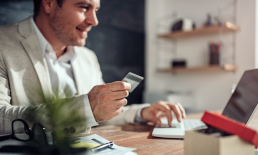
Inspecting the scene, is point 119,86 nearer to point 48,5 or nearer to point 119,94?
point 119,94

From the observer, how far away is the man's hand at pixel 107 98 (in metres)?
0.66

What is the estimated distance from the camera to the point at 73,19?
3.73 ft

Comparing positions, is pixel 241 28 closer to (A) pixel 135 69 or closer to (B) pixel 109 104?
(A) pixel 135 69

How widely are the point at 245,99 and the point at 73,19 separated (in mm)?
945

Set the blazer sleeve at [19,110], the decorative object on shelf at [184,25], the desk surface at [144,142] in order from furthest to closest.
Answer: the decorative object on shelf at [184,25] → the desk surface at [144,142] → the blazer sleeve at [19,110]

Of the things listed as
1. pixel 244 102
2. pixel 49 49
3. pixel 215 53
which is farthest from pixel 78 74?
pixel 215 53

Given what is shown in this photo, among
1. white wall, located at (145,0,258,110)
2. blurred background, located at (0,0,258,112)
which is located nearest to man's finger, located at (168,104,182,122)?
blurred background, located at (0,0,258,112)

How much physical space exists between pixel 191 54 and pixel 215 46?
0.44 meters

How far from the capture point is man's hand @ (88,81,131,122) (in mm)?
664

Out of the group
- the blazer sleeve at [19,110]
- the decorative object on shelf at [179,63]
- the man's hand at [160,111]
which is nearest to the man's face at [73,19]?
the blazer sleeve at [19,110]

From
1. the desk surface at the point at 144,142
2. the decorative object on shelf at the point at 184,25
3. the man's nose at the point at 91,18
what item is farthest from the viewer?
the decorative object on shelf at the point at 184,25

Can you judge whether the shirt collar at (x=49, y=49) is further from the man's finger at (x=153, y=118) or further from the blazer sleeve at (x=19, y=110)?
the man's finger at (x=153, y=118)

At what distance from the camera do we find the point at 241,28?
7.04 ft

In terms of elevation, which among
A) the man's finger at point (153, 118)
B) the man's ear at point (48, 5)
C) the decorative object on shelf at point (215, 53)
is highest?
the man's ear at point (48, 5)
